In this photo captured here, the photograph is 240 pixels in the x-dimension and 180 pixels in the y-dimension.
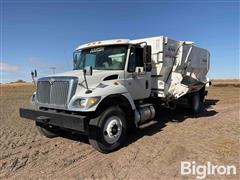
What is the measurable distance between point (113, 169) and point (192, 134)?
A: 3.49 m

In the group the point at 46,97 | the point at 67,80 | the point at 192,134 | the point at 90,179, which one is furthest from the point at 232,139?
the point at 46,97

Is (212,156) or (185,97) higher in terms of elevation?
(185,97)

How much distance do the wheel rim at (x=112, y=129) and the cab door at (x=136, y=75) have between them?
1262mm

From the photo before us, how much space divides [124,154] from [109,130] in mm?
710

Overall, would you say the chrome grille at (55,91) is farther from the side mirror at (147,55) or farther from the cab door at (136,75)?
the side mirror at (147,55)

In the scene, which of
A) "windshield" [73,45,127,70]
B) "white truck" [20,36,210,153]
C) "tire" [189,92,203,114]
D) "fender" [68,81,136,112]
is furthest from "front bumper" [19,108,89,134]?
"tire" [189,92,203,114]

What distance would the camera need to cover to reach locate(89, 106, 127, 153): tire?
492 cm

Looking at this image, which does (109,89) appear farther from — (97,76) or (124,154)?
(124,154)

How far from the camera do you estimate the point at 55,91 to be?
5246mm

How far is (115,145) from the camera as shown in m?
5.36

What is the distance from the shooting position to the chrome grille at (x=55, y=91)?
4.92 m

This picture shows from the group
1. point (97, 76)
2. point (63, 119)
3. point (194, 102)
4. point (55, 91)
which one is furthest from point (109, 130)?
point (194, 102)

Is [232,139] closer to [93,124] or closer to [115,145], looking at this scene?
[115,145]

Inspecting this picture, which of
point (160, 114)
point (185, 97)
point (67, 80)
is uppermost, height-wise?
point (67, 80)
